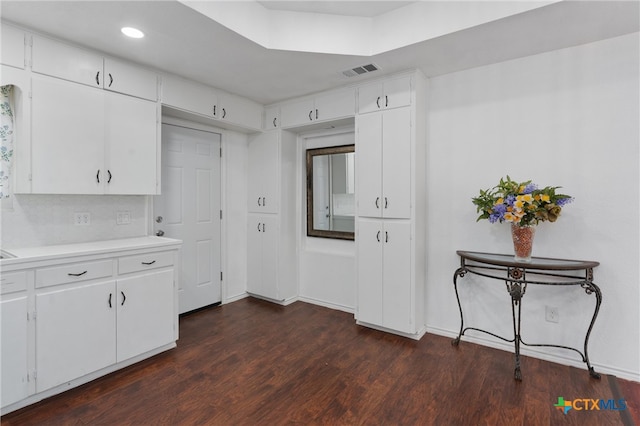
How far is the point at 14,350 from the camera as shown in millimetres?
1984

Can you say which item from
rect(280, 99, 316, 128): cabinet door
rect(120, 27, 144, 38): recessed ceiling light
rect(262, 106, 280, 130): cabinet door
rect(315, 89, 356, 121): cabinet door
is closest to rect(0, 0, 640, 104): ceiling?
rect(120, 27, 144, 38): recessed ceiling light

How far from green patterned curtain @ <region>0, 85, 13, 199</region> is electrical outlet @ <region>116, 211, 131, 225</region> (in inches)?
29.5

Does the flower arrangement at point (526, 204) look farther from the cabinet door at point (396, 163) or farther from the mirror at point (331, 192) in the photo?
the mirror at point (331, 192)

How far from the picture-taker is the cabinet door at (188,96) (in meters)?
3.04

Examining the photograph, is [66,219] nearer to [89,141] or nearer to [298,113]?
[89,141]

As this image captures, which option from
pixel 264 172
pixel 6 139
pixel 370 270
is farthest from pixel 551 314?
pixel 6 139

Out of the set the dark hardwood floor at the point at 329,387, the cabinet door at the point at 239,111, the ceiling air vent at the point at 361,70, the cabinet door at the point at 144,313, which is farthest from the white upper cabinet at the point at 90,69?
the dark hardwood floor at the point at 329,387

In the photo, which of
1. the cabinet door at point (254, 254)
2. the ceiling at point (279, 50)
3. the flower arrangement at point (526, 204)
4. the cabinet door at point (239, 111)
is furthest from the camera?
the cabinet door at point (254, 254)

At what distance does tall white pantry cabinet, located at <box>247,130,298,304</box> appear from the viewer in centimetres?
401

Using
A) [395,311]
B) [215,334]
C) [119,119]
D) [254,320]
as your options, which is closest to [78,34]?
[119,119]

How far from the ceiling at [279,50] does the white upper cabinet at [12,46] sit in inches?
2.9

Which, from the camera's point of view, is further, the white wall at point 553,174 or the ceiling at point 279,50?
the white wall at point 553,174

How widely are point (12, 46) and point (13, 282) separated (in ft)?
5.16

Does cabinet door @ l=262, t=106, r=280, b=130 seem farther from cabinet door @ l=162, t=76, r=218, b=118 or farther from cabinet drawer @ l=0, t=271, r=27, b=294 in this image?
cabinet drawer @ l=0, t=271, r=27, b=294
